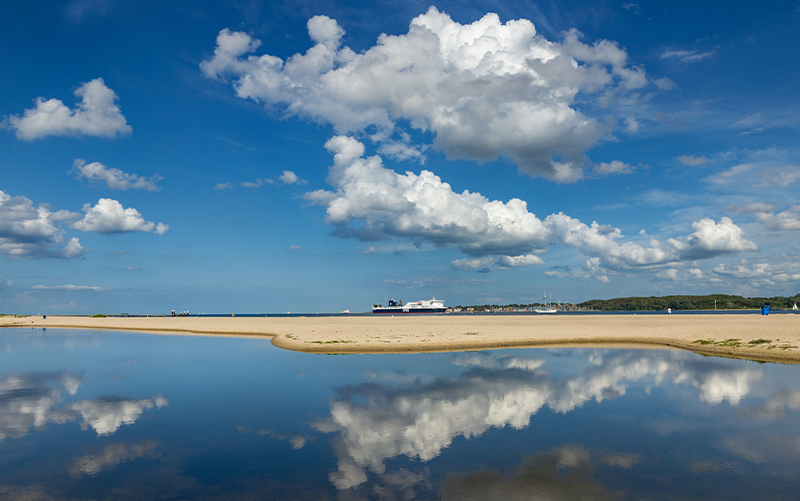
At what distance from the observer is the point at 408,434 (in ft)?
52.3

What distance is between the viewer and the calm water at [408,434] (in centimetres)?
1156

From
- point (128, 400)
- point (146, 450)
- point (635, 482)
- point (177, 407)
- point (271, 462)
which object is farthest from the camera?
point (128, 400)

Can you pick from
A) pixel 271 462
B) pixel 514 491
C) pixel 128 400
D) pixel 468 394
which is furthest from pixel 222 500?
pixel 128 400

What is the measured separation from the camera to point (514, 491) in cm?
1088

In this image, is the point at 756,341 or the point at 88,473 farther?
the point at 756,341

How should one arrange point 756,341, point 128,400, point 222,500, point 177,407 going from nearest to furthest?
point 222,500
point 177,407
point 128,400
point 756,341

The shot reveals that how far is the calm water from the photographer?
37.9 ft

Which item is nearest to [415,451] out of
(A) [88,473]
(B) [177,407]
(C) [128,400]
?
(A) [88,473]

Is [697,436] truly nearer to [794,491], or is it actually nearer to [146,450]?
[794,491]

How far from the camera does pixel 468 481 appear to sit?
11680 millimetres

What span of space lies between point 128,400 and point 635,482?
2471 centimetres

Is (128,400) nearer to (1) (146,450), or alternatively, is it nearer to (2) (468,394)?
(1) (146,450)

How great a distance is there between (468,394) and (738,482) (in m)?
12.4

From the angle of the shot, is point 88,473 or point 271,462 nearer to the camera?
point 88,473
